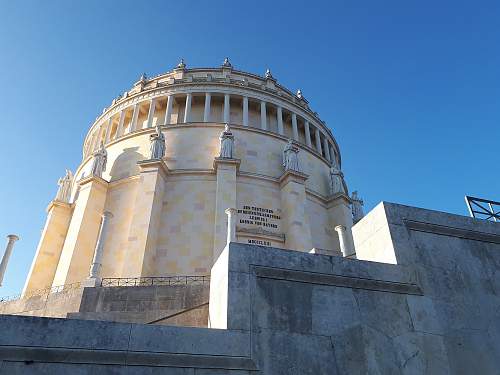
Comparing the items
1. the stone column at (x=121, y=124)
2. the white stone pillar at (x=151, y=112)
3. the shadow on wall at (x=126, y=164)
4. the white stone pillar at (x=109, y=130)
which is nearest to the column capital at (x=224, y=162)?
the shadow on wall at (x=126, y=164)

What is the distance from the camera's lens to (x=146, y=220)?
2589 centimetres

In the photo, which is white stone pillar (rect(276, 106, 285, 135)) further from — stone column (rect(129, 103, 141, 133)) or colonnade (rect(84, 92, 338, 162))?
stone column (rect(129, 103, 141, 133))

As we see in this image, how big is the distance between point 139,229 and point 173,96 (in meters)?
14.5

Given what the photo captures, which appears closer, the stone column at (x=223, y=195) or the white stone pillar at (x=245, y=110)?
the stone column at (x=223, y=195)

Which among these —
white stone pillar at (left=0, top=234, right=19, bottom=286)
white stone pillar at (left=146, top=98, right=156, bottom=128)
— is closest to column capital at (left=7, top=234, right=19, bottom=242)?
white stone pillar at (left=0, top=234, right=19, bottom=286)

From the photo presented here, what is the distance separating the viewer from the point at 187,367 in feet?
18.0

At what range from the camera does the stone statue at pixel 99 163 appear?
3071 centimetres

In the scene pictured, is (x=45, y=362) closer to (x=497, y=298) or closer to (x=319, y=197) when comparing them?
(x=497, y=298)

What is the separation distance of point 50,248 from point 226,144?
51.8ft

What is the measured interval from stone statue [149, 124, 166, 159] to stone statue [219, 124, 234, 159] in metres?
4.36

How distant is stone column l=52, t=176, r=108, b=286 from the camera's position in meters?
25.3

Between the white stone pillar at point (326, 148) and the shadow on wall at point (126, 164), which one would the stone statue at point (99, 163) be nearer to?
the shadow on wall at point (126, 164)

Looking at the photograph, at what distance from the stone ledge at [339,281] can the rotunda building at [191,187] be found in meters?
14.2

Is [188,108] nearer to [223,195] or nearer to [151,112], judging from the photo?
[151,112]
